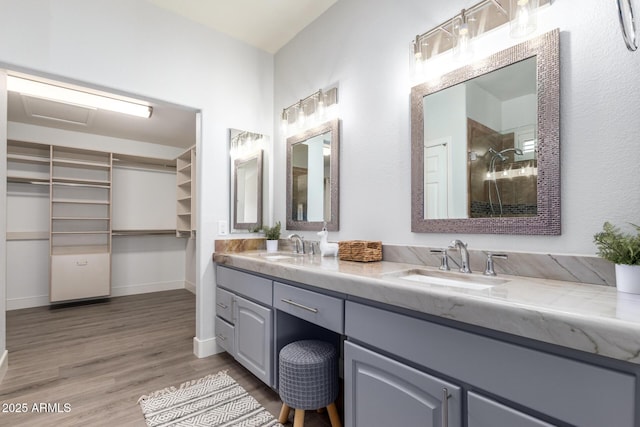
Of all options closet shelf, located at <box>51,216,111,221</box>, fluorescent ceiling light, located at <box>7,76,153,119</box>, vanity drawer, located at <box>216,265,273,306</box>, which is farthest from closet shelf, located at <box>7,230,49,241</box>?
vanity drawer, located at <box>216,265,273,306</box>

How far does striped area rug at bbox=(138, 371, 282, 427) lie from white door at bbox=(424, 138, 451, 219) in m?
1.40

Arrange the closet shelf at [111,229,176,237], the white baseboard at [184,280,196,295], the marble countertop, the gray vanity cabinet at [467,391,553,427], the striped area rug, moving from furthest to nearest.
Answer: the white baseboard at [184,280,196,295] < the closet shelf at [111,229,176,237] < the striped area rug < the gray vanity cabinet at [467,391,553,427] < the marble countertop

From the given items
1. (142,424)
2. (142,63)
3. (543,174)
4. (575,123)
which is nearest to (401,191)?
(543,174)

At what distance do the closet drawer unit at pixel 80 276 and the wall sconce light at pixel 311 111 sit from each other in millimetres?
3168

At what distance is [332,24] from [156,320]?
3401 mm

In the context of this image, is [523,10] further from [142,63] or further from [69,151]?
[69,151]

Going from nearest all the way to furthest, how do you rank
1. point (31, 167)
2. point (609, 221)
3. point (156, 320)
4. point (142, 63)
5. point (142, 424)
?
1. point (609, 221)
2. point (142, 424)
3. point (142, 63)
4. point (156, 320)
5. point (31, 167)

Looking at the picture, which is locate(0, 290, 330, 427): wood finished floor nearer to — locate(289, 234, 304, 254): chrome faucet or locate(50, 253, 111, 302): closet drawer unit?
locate(50, 253, 111, 302): closet drawer unit

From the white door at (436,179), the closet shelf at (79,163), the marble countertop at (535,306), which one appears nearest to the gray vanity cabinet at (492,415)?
the marble countertop at (535,306)

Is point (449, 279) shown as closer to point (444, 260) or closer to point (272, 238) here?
point (444, 260)

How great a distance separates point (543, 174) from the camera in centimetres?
124

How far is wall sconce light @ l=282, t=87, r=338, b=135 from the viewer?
2.26 meters

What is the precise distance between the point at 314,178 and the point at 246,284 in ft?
3.12

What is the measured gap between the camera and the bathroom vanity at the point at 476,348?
0.68 meters
